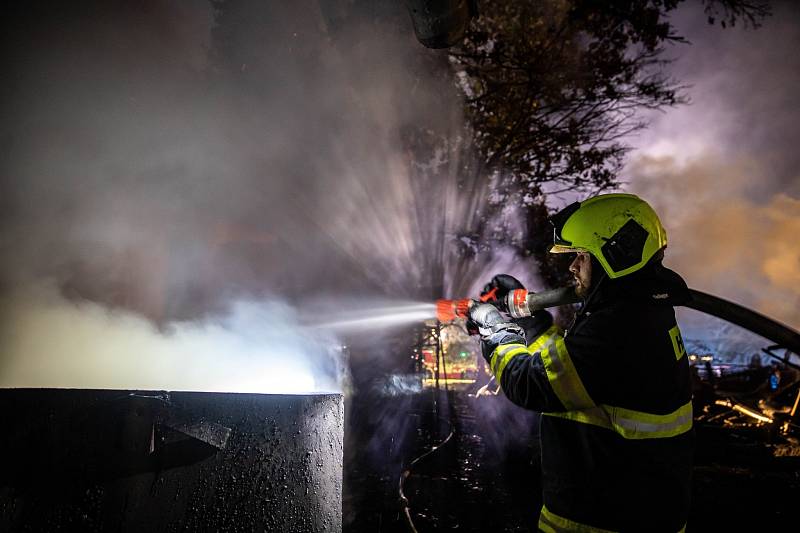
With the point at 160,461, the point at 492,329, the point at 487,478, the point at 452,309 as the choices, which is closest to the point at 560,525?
the point at 492,329

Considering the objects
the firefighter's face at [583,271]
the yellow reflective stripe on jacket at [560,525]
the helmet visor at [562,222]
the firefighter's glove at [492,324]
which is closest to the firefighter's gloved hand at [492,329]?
the firefighter's glove at [492,324]

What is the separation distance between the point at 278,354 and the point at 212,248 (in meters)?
2.40

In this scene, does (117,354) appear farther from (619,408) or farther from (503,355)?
(619,408)

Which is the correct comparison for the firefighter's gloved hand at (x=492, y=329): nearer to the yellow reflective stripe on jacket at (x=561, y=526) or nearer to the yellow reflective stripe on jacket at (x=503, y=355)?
the yellow reflective stripe on jacket at (x=503, y=355)

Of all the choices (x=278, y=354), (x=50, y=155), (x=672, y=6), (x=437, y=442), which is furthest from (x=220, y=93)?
(x=672, y=6)

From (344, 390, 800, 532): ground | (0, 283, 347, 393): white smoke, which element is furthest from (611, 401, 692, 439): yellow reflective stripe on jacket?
(344, 390, 800, 532): ground

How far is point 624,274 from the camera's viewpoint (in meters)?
1.87

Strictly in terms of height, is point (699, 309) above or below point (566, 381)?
above

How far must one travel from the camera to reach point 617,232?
1.93 metres

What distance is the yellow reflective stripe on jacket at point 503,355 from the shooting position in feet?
6.48

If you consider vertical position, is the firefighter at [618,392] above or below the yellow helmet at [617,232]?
below

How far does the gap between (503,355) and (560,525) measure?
0.79 meters

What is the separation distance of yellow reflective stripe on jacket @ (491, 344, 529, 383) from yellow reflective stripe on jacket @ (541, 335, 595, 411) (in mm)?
208

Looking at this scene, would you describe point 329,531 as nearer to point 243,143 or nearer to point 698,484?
point 243,143
